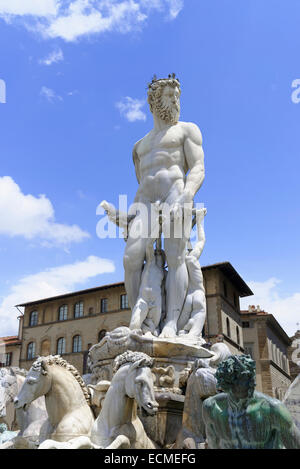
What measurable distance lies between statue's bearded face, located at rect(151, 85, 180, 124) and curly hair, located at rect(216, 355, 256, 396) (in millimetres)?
5714

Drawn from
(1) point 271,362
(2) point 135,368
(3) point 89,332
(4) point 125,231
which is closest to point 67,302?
(3) point 89,332

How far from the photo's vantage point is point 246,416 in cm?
234

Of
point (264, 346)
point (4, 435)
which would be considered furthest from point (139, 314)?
point (264, 346)

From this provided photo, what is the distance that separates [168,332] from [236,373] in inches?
167

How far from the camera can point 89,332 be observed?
4344 cm

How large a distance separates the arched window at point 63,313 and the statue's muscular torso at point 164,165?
3928cm

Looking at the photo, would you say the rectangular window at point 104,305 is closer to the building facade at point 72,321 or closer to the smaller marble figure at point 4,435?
the building facade at point 72,321

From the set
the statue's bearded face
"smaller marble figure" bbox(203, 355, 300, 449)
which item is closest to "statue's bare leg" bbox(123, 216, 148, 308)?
the statue's bearded face

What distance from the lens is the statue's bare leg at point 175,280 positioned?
269 inches

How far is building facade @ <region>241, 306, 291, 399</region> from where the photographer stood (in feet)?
146

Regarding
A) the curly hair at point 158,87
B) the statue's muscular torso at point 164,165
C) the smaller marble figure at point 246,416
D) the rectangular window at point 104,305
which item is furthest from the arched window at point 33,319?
the smaller marble figure at point 246,416

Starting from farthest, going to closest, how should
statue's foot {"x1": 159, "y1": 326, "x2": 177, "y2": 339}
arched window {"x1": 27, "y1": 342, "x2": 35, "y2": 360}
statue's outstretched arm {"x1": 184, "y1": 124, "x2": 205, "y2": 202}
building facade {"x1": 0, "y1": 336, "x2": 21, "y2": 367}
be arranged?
building facade {"x1": 0, "y1": 336, "x2": 21, "y2": 367}, arched window {"x1": 27, "y1": 342, "x2": 35, "y2": 360}, statue's outstretched arm {"x1": 184, "y1": 124, "x2": 205, "y2": 202}, statue's foot {"x1": 159, "y1": 326, "x2": 177, "y2": 339}

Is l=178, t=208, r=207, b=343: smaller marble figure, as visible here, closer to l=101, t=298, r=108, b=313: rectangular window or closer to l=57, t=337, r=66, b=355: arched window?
l=101, t=298, r=108, b=313: rectangular window

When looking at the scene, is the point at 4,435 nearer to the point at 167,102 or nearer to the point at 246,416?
the point at 246,416
